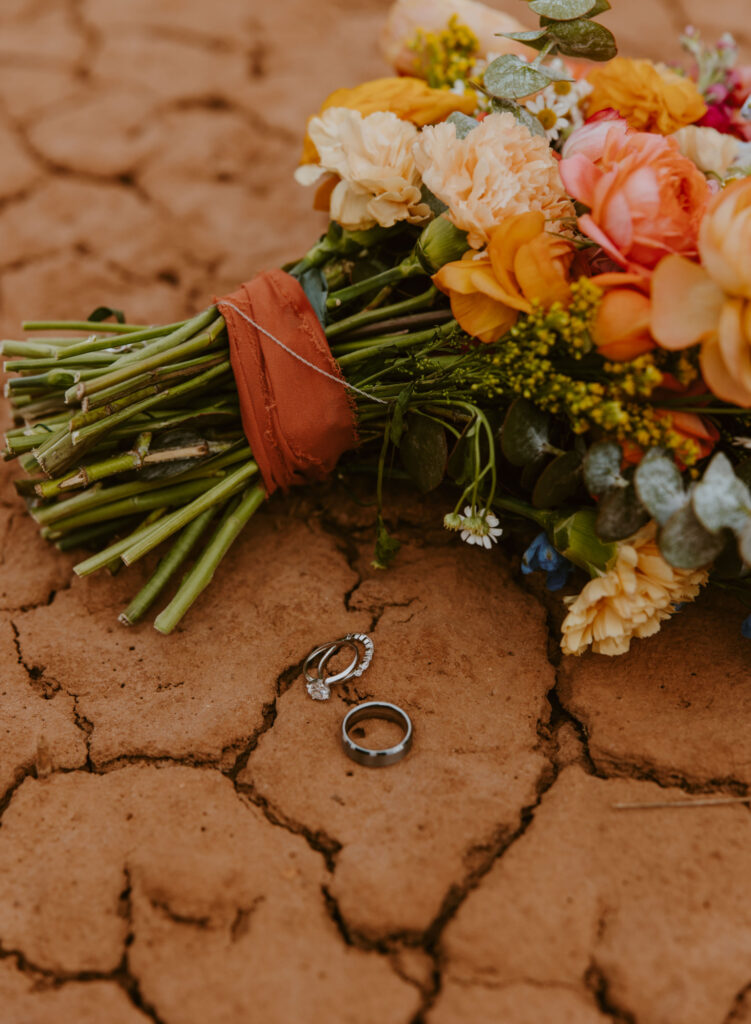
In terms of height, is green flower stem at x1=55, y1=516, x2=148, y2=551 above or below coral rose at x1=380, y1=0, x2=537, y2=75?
below

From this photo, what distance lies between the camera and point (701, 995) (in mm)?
1059

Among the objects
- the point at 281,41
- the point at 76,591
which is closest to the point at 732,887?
the point at 76,591

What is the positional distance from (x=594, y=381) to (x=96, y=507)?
934 mm

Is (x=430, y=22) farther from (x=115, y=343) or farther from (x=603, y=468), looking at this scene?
(x=603, y=468)

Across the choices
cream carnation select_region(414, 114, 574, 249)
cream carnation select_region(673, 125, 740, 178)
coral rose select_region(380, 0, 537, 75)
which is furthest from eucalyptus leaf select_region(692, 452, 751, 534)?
coral rose select_region(380, 0, 537, 75)

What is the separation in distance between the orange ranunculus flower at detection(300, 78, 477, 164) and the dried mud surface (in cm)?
74

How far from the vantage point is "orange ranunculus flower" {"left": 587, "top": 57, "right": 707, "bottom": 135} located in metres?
1.59

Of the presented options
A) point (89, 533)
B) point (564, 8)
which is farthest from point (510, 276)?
point (89, 533)

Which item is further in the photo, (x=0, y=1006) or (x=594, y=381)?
(x=594, y=381)

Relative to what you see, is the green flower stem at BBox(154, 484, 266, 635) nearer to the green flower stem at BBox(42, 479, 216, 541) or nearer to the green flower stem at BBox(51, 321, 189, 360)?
the green flower stem at BBox(42, 479, 216, 541)

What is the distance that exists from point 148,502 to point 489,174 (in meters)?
0.83

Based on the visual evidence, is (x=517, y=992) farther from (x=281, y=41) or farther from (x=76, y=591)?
(x=281, y=41)

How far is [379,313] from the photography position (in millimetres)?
1511

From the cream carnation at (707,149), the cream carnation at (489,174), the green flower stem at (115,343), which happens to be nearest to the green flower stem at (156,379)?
the green flower stem at (115,343)
